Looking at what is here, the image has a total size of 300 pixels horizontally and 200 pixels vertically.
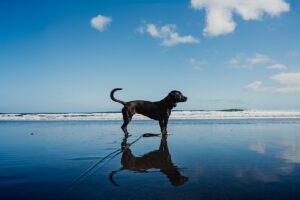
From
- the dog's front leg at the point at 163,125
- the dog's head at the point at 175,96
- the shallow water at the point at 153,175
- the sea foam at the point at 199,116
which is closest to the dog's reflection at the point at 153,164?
the shallow water at the point at 153,175

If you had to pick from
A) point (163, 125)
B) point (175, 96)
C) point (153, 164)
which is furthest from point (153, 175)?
point (175, 96)

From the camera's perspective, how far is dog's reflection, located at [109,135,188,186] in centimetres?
402

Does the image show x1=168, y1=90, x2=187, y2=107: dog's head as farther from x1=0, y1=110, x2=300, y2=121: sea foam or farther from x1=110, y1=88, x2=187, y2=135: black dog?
x1=0, y1=110, x2=300, y2=121: sea foam

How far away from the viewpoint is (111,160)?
559 centimetres

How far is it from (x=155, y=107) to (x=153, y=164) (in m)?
6.49

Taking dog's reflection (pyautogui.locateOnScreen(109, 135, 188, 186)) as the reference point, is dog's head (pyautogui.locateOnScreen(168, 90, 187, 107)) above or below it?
above

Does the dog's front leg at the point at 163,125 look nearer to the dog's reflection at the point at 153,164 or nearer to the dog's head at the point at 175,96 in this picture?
the dog's head at the point at 175,96

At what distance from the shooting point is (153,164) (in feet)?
17.0

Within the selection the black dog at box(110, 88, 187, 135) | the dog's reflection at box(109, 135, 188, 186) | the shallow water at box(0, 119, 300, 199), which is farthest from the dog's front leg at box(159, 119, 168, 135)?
the shallow water at box(0, 119, 300, 199)

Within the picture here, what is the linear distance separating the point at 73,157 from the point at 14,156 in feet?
4.25

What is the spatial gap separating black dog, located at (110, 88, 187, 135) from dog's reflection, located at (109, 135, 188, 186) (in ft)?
15.0

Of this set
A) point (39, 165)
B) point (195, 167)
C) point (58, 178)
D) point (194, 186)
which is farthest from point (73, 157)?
point (194, 186)

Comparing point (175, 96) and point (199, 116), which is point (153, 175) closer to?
point (175, 96)

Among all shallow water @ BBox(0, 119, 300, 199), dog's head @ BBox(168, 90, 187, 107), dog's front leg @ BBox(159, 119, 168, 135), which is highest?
dog's head @ BBox(168, 90, 187, 107)
